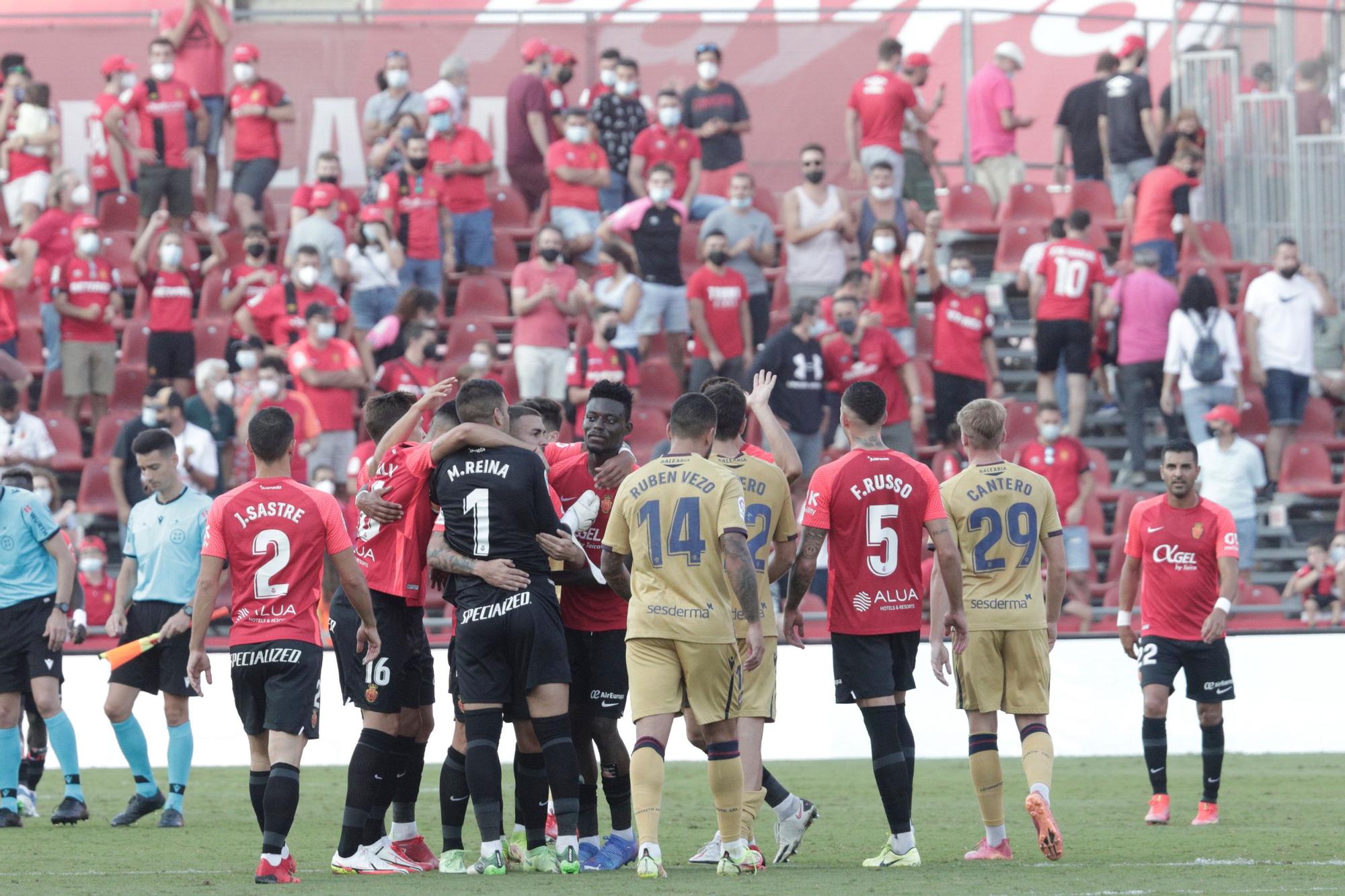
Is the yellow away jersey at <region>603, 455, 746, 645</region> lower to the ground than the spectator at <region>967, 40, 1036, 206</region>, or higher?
lower

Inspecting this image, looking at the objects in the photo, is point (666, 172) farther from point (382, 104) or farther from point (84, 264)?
point (84, 264)

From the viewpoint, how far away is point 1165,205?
63.7ft

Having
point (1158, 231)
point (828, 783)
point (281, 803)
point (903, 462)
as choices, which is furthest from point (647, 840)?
point (1158, 231)

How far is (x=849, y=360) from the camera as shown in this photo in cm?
1695

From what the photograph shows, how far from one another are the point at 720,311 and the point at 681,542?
9.70 meters

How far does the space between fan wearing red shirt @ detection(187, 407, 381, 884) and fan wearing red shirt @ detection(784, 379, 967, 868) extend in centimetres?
216

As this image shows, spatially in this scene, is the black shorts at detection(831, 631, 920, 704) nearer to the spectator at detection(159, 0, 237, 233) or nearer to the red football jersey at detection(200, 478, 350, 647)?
the red football jersey at detection(200, 478, 350, 647)

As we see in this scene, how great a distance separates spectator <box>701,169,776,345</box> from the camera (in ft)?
60.2

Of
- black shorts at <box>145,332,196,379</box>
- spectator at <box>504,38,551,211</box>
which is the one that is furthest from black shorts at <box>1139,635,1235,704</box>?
spectator at <box>504,38,551,211</box>

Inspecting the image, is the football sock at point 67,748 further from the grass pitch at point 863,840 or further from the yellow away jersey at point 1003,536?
the yellow away jersey at point 1003,536

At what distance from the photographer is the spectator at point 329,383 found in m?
16.7

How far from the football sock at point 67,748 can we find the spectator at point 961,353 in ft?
30.1

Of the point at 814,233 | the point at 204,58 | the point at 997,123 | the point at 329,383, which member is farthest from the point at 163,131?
the point at 997,123

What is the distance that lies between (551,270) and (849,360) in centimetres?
301
